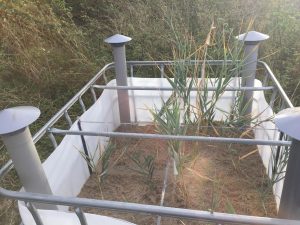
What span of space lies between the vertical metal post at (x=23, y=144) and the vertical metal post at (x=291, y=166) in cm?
106

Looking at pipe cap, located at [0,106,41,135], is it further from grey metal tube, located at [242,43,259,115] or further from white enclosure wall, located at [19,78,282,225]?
grey metal tube, located at [242,43,259,115]

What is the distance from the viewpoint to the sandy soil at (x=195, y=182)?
7.24ft

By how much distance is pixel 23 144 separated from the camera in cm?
161

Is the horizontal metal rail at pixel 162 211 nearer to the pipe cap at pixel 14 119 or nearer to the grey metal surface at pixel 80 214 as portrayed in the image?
the grey metal surface at pixel 80 214

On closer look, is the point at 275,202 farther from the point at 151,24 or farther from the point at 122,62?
the point at 151,24

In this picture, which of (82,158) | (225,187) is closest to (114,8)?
(82,158)

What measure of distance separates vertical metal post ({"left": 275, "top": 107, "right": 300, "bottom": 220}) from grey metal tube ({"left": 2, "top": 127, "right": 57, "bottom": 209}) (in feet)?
3.73

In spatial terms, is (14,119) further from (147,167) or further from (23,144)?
(147,167)

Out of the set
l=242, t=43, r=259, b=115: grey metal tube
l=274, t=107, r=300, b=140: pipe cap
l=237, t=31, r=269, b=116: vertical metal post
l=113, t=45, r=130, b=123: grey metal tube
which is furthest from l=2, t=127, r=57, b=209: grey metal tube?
l=242, t=43, r=259, b=115: grey metal tube

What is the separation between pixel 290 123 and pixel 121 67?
6.57 feet

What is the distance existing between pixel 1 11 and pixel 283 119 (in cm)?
424

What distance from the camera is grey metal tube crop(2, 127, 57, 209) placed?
5.18 ft

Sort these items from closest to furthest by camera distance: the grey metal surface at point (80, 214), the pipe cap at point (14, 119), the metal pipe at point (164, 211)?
1. the metal pipe at point (164, 211)
2. the grey metal surface at point (80, 214)
3. the pipe cap at point (14, 119)

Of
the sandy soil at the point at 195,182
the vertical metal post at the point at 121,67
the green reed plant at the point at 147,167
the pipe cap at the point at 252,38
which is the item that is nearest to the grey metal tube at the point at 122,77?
the vertical metal post at the point at 121,67
